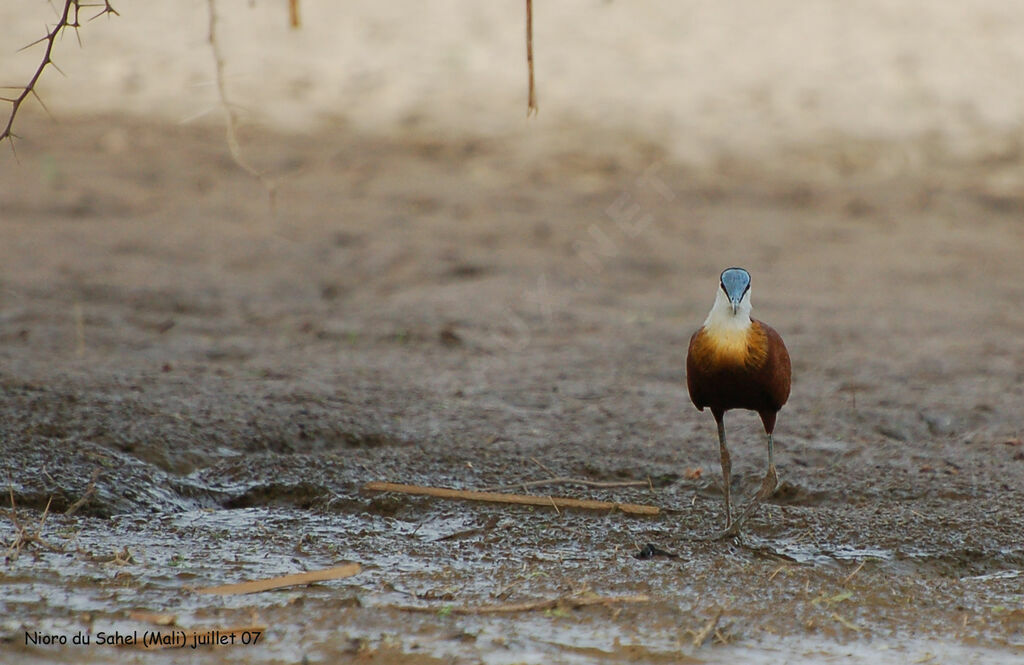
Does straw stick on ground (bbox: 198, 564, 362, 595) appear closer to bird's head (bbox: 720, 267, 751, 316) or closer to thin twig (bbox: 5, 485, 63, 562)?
thin twig (bbox: 5, 485, 63, 562)

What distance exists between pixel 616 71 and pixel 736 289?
778 centimetres

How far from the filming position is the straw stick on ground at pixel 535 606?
3.38 meters

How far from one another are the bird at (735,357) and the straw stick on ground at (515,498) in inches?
16.2

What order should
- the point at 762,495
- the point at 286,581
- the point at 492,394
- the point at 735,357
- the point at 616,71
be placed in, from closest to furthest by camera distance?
the point at 286,581 < the point at 735,357 < the point at 762,495 < the point at 492,394 < the point at 616,71

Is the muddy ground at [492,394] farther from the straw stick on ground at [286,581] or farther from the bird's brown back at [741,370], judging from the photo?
the bird's brown back at [741,370]

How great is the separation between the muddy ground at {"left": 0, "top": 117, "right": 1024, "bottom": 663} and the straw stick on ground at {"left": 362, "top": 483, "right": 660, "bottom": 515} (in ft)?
0.17

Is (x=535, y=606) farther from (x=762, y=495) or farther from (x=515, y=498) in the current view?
(x=762, y=495)

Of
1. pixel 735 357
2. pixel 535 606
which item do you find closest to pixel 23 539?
pixel 535 606

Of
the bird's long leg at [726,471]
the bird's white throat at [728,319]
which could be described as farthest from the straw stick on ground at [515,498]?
the bird's white throat at [728,319]

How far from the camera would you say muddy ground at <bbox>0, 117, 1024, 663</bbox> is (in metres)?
3.44

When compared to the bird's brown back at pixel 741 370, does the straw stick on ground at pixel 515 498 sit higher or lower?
lower

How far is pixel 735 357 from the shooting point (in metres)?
3.83

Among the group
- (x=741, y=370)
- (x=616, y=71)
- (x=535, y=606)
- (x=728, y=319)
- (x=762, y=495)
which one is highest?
(x=616, y=71)

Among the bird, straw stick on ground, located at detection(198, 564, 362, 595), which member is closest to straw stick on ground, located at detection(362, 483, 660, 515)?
the bird
